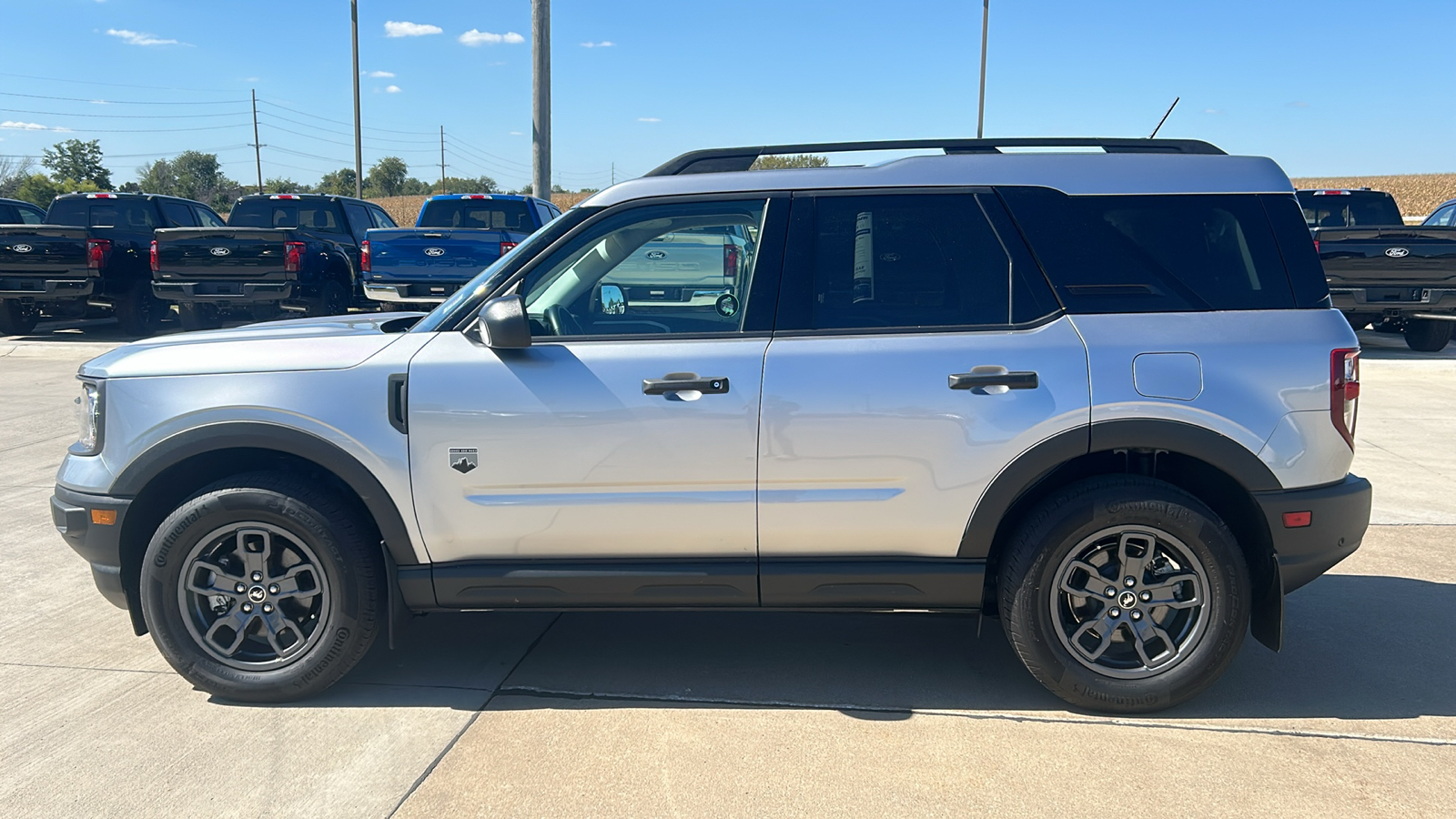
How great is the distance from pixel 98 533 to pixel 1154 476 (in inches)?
148

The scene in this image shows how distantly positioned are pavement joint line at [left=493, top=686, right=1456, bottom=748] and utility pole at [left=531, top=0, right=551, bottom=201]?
444 inches

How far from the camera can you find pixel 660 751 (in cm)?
341

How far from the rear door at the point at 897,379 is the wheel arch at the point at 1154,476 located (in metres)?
0.06

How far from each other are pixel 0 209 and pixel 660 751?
18855mm

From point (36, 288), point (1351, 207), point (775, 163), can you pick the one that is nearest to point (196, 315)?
point (36, 288)

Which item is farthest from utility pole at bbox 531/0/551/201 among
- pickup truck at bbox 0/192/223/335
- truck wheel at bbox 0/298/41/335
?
truck wheel at bbox 0/298/41/335

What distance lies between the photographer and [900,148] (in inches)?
155

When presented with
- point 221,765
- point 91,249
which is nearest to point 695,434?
point 221,765

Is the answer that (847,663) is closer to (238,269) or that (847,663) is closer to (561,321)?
(561,321)

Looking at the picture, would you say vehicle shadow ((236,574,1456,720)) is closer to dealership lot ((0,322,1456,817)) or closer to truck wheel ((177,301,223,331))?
dealership lot ((0,322,1456,817))

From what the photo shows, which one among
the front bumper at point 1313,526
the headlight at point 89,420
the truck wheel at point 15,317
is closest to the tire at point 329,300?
the truck wheel at point 15,317

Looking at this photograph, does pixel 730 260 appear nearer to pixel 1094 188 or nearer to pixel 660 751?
pixel 1094 188

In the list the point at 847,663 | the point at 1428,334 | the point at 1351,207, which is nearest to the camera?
the point at 847,663

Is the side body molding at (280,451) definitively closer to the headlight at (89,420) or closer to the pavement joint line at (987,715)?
the headlight at (89,420)
